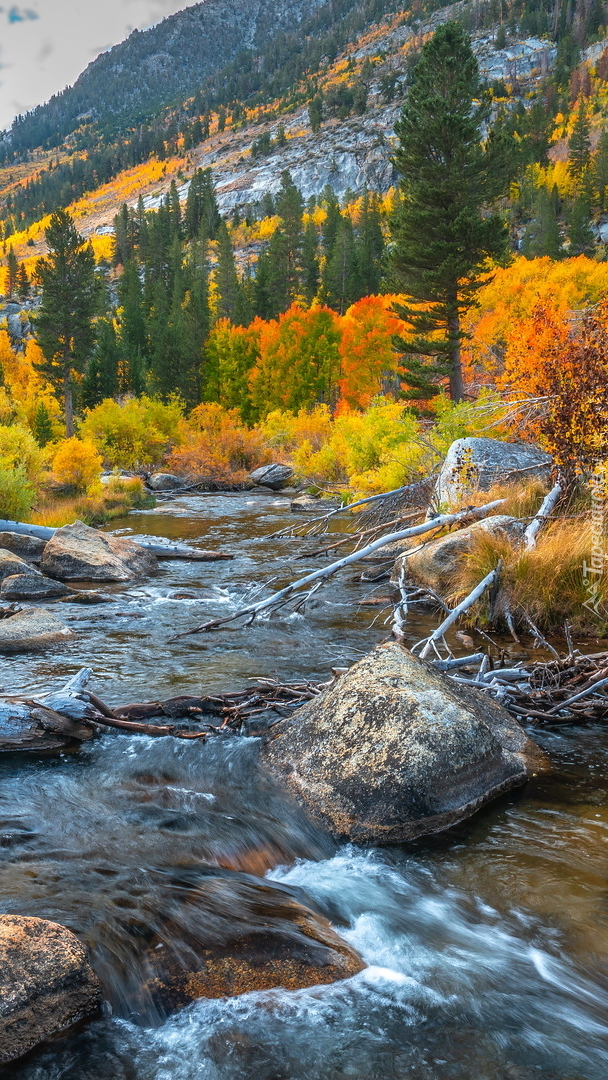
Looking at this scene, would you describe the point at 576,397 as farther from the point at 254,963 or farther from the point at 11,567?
the point at 11,567

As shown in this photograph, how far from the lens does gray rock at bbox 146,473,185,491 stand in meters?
33.1

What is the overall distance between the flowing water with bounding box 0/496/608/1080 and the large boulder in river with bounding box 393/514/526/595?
3405 millimetres

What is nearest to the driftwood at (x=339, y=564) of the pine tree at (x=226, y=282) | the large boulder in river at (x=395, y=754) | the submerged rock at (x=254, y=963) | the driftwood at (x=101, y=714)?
the driftwood at (x=101, y=714)

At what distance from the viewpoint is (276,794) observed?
458 centimetres

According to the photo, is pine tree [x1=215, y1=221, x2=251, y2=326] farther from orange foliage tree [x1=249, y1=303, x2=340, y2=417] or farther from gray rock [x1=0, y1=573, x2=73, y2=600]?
gray rock [x1=0, y1=573, x2=73, y2=600]

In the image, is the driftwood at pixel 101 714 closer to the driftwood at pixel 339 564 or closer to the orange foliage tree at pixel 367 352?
Result: the driftwood at pixel 339 564

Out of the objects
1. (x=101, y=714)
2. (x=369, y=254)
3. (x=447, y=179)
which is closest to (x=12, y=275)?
(x=369, y=254)

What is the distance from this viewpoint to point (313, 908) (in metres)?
3.59

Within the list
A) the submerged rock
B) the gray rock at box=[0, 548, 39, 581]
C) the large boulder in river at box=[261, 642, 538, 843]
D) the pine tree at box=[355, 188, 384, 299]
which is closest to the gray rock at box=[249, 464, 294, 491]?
the gray rock at box=[0, 548, 39, 581]

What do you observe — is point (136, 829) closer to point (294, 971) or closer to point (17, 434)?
point (294, 971)

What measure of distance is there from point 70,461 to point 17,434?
253cm

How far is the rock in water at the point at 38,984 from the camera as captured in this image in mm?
2502

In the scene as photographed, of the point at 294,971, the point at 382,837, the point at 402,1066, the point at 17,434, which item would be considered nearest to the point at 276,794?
the point at 382,837

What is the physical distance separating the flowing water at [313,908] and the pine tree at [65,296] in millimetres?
40595
